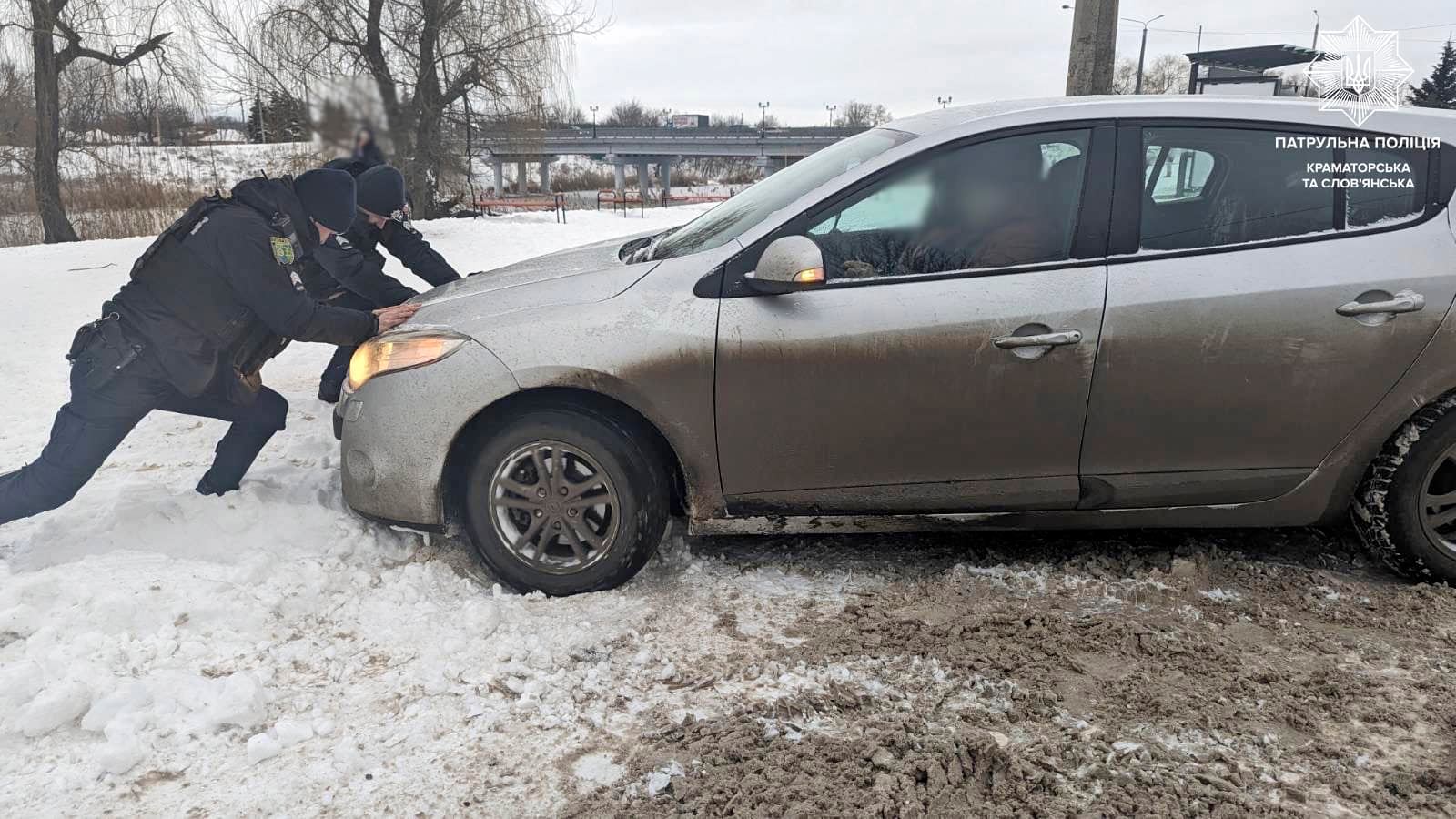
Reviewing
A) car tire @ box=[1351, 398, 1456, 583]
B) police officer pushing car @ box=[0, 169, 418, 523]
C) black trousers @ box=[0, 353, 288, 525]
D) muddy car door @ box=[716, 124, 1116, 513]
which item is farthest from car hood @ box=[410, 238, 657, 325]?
car tire @ box=[1351, 398, 1456, 583]

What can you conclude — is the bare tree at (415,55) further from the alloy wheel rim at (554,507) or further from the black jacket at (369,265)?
the alloy wheel rim at (554,507)

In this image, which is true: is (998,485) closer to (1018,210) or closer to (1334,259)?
(1018,210)

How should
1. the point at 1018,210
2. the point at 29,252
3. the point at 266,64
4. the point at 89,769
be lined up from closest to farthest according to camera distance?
the point at 89,769 < the point at 1018,210 < the point at 266,64 < the point at 29,252

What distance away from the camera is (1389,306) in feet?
10.5

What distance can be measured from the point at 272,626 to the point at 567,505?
1.09m

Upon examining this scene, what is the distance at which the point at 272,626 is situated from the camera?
3191 millimetres

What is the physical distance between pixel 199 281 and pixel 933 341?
294cm

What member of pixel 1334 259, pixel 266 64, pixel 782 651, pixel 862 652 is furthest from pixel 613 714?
pixel 266 64

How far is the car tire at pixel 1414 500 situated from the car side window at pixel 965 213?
1.45 m

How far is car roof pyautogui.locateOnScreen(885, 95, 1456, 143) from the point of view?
3.37 meters

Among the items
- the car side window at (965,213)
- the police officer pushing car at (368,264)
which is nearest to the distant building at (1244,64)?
the car side window at (965,213)

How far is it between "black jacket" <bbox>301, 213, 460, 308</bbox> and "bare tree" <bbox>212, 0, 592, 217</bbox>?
0.38m

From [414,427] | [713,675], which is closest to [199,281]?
[414,427]

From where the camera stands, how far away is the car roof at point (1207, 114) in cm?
337
